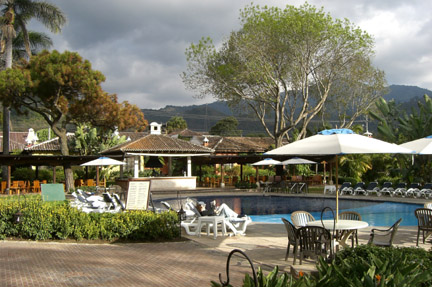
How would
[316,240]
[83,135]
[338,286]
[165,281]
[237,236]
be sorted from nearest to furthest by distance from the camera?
[338,286] → [165,281] → [316,240] → [237,236] → [83,135]

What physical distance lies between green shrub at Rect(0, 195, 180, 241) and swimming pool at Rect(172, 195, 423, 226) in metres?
7.05

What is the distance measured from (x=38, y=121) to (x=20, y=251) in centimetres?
7349

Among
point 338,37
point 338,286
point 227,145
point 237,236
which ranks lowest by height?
point 237,236

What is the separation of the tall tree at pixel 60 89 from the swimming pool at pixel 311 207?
31.0 ft

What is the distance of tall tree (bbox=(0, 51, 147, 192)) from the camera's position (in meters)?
24.2

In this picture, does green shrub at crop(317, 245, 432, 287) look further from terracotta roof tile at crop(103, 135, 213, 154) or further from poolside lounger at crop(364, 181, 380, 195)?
terracotta roof tile at crop(103, 135, 213, 154)

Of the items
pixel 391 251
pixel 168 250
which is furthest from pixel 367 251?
pixel 168 250

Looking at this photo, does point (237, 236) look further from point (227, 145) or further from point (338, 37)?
point (227, 145)

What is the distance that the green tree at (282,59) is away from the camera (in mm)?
27328

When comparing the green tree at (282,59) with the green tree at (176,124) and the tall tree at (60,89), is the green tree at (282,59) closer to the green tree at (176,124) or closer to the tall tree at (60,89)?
the tall tree at (60,89)

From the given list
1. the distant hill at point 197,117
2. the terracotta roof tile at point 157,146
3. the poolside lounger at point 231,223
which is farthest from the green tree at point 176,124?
the poolside lounger at point 231,223

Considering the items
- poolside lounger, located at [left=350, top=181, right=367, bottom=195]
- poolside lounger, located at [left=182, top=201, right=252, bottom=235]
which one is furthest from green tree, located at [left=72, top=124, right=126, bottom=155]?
poolside lounger, located at [left=182, top=201, right=252, bottom=235]

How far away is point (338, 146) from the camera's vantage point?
7.68m

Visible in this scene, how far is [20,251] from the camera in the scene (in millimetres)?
7973
